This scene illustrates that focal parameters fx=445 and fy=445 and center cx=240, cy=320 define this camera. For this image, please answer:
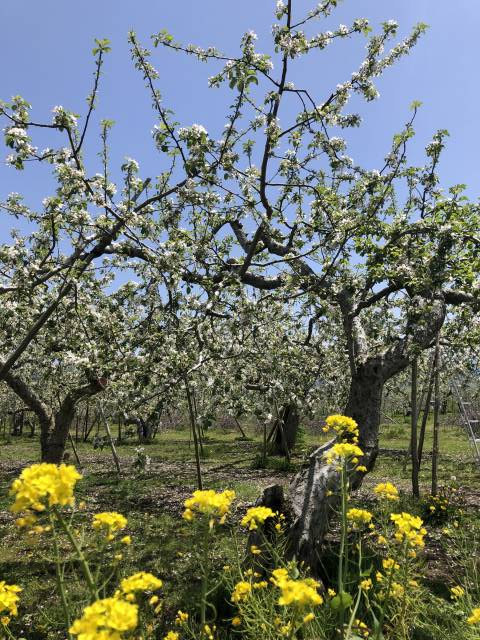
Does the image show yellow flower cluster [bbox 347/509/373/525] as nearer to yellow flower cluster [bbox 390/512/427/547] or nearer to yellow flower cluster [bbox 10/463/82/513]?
yellow flower cluster [bbox 390/512/427/547]

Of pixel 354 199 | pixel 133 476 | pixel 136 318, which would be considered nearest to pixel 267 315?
pixel 136 318

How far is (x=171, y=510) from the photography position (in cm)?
1029

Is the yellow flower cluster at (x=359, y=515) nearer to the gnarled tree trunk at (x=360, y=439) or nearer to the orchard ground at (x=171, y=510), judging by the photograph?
the orchard ground at (x=171, y=510)

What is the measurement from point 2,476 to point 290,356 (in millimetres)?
11410

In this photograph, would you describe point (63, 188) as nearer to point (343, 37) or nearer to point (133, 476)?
point (343, 37)

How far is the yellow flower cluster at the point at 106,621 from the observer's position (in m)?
1.29

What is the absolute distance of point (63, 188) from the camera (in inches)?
210

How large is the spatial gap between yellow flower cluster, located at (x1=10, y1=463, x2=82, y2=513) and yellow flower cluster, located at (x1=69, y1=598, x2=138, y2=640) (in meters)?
0.35

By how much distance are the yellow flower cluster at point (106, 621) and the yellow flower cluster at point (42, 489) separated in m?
0.35

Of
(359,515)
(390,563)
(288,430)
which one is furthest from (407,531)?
(288,430)

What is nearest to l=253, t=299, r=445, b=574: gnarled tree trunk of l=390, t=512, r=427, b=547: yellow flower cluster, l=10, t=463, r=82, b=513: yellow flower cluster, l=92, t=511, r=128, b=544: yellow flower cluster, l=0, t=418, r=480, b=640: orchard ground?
l=0, t=418, r=480, b=640: orchard ground

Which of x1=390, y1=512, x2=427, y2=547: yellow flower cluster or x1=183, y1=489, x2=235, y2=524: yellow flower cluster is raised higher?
x1=183, y1=489, x2=235, y2=524: yellow flower cluster

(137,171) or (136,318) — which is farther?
(136,318)

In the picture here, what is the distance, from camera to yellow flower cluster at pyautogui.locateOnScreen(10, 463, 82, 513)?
1.52 m
